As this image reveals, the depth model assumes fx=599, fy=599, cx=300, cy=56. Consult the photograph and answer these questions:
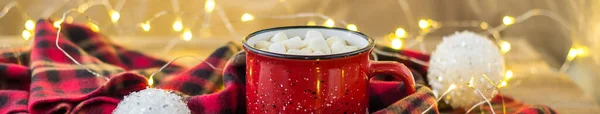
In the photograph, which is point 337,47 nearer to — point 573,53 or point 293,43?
point 293,43

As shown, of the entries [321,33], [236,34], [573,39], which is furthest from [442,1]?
[321,33]

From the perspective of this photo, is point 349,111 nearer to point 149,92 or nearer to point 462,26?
point 149,92

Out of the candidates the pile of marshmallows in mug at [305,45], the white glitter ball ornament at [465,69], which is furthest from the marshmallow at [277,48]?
the white glitter ball ornament at [465,69]

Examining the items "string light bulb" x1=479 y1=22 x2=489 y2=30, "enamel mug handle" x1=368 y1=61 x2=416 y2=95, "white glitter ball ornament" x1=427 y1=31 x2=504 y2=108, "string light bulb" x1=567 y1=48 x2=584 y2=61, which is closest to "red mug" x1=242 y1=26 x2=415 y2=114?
"enamel mug handle" x1=368 y1=61 x2=416 y2=95

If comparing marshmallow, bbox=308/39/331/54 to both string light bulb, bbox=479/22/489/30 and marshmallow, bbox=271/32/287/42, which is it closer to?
marshmallow, bbox=271/32/287/42

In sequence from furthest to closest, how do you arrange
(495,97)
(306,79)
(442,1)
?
(442,1) < (495,97) < (306,79)

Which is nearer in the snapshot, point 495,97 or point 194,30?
point 495,97

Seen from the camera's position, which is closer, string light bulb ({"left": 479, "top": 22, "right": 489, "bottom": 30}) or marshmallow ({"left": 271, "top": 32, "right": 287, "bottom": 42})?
marshmallow ({"left": 271, "top": 32, "right": 287, "bottom": 42})

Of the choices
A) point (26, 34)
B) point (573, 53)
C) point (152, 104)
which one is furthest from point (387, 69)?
point (26, 34)
